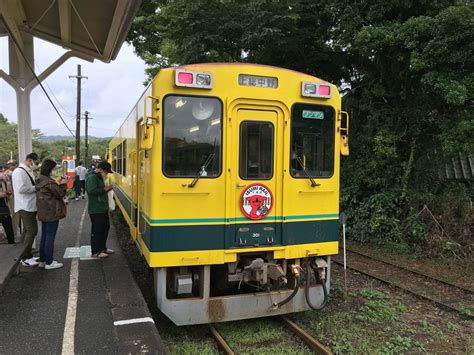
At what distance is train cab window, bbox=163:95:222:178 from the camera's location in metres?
4.54

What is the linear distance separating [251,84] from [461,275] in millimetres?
6005

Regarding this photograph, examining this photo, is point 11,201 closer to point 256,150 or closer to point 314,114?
point 256,150

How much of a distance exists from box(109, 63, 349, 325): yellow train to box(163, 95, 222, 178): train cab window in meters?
0.01

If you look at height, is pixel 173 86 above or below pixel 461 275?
above

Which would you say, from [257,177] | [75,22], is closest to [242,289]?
[257,177]

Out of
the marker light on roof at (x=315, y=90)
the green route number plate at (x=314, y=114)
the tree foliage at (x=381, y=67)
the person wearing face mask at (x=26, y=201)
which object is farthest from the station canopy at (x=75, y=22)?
the tree foliage at (x=381, y=67)

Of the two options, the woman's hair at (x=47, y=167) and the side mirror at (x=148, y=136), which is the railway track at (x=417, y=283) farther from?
the woman's hair at (x=47, y=167)

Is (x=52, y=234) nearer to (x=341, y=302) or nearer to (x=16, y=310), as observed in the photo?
(x=16, y=310)

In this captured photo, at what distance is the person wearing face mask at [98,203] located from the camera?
6980mm

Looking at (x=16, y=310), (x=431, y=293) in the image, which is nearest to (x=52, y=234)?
(x=16, y=310)

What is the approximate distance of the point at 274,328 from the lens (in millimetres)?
5148

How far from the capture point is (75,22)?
25.7 ft

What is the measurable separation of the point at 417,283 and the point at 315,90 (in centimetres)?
446

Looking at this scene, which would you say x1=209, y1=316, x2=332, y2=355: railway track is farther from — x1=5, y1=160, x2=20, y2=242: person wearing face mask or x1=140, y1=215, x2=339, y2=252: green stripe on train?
x1=5, y1=160, x2=20, y2=242: person wearing face mask
